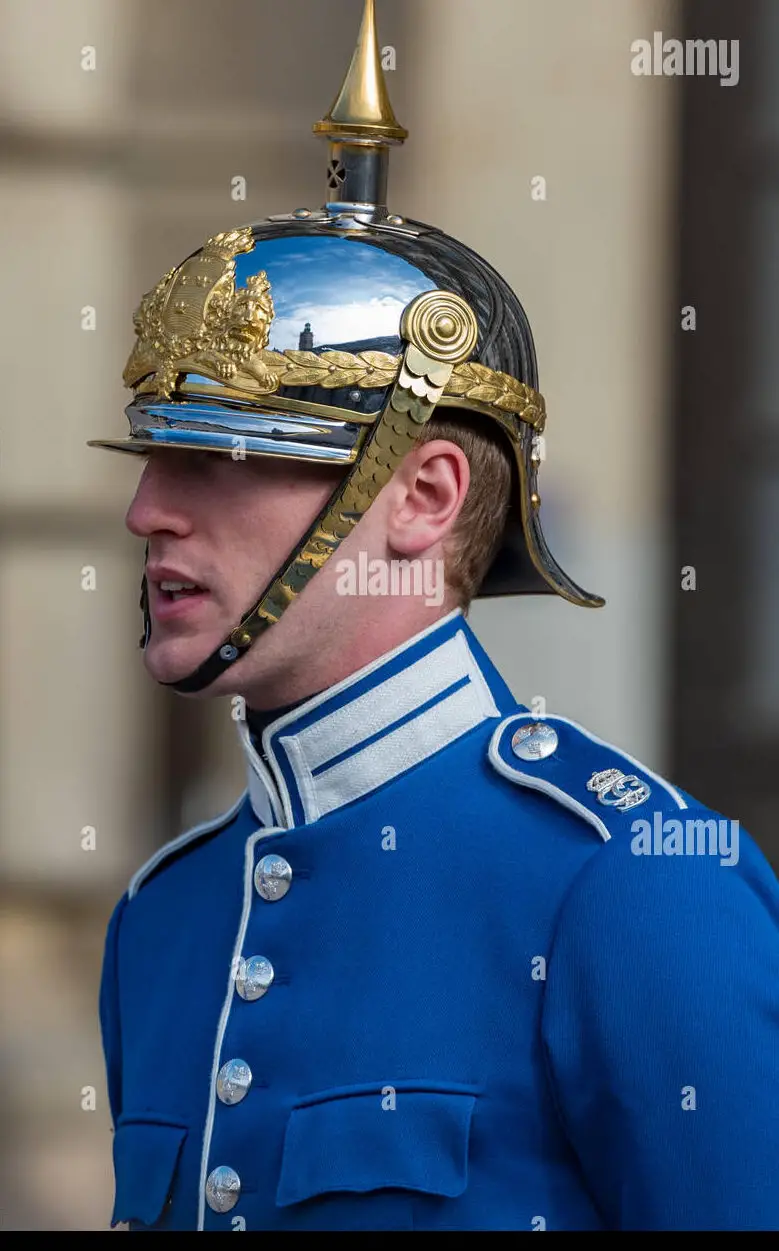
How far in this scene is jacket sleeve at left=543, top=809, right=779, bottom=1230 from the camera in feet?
5.80

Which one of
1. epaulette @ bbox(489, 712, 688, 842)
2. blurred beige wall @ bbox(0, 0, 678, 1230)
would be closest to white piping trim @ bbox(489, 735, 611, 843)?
epaulette @ bbox(489, 712, 688, 842)

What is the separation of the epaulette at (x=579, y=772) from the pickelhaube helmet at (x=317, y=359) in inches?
12.2

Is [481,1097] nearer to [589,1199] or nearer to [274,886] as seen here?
[589,1199]

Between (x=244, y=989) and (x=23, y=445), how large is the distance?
244cm

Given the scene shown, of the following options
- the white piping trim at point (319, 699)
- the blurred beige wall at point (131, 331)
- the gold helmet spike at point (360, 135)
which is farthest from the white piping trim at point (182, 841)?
the blurred beige wall at point (131, 331)

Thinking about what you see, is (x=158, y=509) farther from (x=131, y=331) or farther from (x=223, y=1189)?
(x=131, y=331)

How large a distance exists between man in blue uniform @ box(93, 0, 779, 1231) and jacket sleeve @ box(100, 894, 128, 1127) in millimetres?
73

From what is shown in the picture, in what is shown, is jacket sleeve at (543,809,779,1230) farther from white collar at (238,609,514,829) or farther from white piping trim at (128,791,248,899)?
white piping trim at (128,791,248,899)

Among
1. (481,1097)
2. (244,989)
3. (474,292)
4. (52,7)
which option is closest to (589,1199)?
(481,1097)

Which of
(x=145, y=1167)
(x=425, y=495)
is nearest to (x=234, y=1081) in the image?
(x=145, y=1167)

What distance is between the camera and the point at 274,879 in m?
2.11

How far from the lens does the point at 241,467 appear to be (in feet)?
6.91

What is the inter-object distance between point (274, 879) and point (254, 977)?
0.38ft

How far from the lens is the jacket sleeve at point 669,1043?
1.77 m
